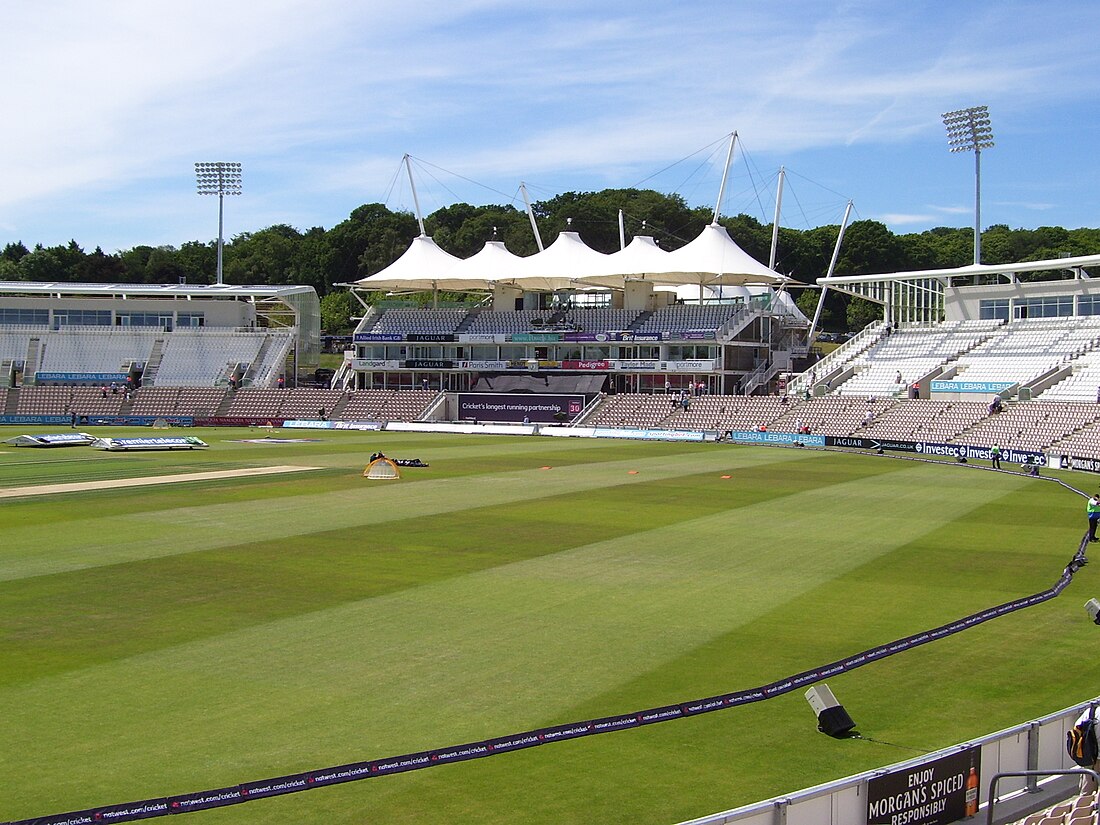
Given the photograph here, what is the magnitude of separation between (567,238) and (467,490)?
166 feet

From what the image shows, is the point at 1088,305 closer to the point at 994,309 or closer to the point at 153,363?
the point at 994,309

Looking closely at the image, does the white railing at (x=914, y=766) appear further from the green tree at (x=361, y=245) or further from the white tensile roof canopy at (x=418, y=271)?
the green tree at (x=361, y=245)

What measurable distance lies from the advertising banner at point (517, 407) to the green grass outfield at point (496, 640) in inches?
1734

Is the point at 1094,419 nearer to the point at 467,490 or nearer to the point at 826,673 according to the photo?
the point at 467,490

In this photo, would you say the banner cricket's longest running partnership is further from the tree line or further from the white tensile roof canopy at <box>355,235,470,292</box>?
the tree line

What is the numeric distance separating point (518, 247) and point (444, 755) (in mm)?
120107

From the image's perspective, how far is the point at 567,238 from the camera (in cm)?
8312

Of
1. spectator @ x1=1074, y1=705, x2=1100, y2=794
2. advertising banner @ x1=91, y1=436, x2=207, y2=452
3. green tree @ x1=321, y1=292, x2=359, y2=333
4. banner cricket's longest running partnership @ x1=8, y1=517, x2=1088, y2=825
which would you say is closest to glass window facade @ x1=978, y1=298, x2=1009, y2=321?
advertising banner @ x1=91, y1=436, x2=207, y2=452

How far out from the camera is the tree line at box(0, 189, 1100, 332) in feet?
406

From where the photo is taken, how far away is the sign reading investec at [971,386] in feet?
202

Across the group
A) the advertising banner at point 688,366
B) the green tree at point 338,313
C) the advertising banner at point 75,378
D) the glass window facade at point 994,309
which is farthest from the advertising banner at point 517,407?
the green tree at point 338,313

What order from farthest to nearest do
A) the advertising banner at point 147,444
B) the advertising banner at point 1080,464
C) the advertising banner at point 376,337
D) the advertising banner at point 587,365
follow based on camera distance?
the advertising banner at point 376,337, the advertising banner at point 587,365, the advertising banner at point 147,444, the advertising banner at point 1080,464

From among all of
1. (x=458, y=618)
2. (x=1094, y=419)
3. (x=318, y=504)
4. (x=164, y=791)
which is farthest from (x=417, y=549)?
(x=1094, y=419)

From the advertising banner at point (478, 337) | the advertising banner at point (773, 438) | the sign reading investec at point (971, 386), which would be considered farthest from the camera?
the advertising banner at point (478, 337)
